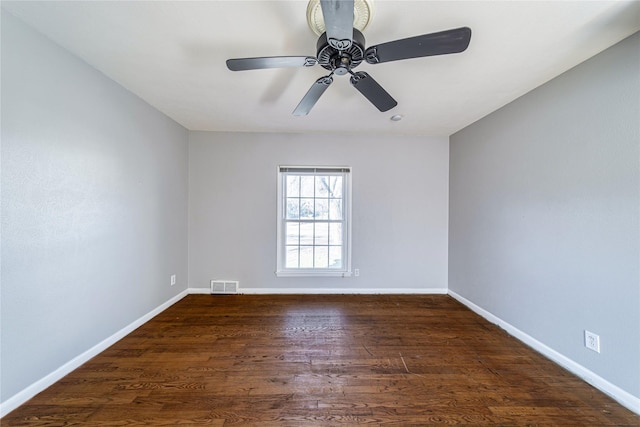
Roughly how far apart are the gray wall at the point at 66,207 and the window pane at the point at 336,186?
89.0 inches

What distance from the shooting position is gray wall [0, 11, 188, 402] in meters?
1.45

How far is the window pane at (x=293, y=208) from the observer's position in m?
3.55

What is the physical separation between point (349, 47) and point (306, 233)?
2.61 metres

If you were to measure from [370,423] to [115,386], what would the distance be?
176 centimetres

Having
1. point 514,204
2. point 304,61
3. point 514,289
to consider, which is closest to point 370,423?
point 514,289

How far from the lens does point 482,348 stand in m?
2.15

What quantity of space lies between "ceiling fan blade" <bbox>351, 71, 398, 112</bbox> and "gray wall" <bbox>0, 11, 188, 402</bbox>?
2.09 m

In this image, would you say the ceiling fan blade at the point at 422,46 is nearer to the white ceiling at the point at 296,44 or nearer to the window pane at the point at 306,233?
the white ceiling at the point at 296,44

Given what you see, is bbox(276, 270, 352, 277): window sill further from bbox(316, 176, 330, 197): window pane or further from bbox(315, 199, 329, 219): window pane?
bbox(316, 176, 330, 197): window pane

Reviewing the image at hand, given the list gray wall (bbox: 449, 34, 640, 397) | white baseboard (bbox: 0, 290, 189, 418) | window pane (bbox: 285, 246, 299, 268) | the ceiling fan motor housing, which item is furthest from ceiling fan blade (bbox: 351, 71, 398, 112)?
white baseboard (bbox: 0, 290, 189, 418)

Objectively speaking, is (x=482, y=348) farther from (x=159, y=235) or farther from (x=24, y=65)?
(x=24, y=65)

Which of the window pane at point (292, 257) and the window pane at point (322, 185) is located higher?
the window pane at point (322, 185)

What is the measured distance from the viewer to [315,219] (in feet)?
11.7

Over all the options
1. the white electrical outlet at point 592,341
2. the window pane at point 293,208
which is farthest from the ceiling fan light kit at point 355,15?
the white electrical outlet at point 592,341
